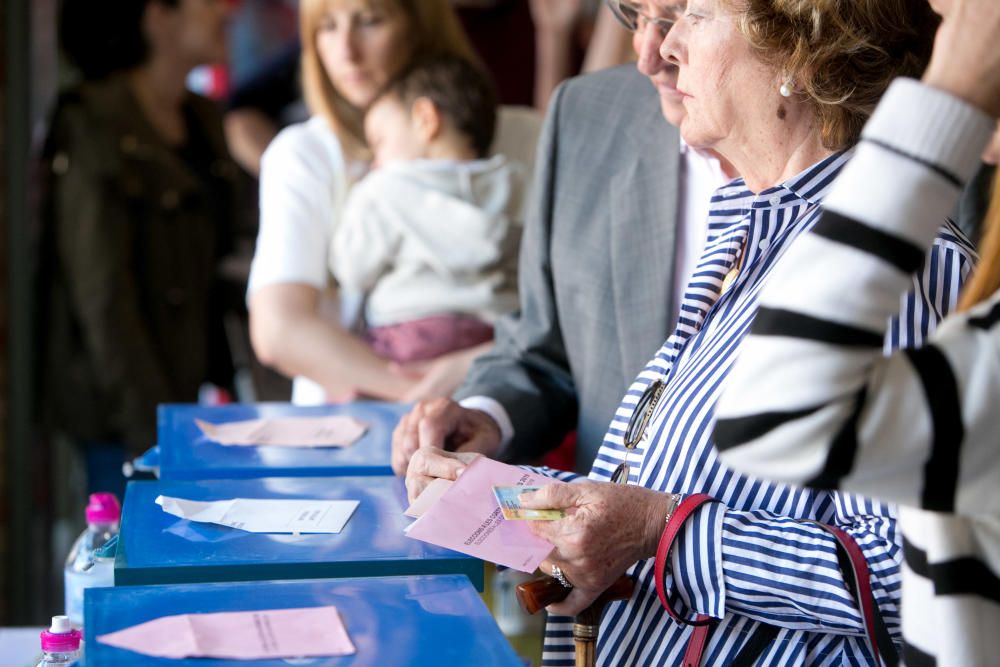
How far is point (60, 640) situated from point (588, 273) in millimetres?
1061

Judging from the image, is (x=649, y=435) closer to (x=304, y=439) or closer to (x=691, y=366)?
(x=691, y=366)

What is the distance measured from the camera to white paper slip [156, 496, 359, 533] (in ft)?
4.94

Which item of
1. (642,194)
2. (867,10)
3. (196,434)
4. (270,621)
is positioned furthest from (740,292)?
(196,434)

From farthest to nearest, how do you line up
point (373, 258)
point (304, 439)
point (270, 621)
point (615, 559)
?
1. point (373, 258)
2. point (304, 439)
3. point (615, 559)
4. point (270, 621)

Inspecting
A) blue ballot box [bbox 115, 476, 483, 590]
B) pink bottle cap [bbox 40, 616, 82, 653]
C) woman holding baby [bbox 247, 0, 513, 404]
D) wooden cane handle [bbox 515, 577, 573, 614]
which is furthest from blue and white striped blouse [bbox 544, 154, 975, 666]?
woman holding baby [bbox 247, 0, 513, 404]

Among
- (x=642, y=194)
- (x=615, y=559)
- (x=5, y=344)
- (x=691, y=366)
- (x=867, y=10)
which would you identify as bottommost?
(x=5, y=344)

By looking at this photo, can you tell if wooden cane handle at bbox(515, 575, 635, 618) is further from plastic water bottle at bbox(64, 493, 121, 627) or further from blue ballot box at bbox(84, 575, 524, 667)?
plastic water bottle at bbox(64, 493, 121, 627)

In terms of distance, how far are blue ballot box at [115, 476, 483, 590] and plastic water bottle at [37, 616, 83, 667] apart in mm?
153

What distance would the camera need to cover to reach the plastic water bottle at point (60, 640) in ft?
4.97

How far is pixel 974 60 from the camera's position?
1.03 meters

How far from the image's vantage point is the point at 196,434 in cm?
203

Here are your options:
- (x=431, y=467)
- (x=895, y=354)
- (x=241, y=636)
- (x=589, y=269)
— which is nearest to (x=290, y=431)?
(x=431, y=467)

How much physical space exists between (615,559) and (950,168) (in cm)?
62

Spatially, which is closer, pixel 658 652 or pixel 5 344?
pixel 658 652
